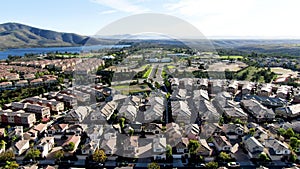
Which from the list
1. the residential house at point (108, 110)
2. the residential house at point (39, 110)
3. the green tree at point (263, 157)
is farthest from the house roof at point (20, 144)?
the green tree at point (263, 157)

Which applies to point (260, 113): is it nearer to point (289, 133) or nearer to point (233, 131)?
point (289, 133)

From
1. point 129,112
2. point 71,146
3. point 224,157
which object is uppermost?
point 129,112

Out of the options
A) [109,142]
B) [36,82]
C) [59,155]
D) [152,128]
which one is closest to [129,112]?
[152,128]

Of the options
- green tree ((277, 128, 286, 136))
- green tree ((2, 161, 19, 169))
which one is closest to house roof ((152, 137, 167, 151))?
green tree ((2, 161, 19, 169))

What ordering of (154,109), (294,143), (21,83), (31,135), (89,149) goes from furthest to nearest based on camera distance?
(21,83)
(154,109)
(31,135)
(294,143)
(89,149)

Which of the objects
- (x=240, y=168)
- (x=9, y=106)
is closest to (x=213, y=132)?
(x=240, y=168)
